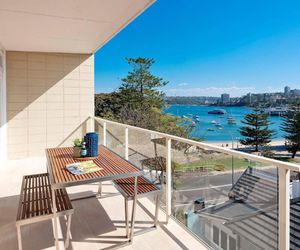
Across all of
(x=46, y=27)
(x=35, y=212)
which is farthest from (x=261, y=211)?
(x=46, y=27)

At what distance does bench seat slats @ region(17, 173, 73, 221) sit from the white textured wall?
354cm

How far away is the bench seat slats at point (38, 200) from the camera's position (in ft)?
6.31

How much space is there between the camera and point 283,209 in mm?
1506

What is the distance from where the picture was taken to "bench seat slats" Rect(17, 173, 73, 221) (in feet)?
6.31

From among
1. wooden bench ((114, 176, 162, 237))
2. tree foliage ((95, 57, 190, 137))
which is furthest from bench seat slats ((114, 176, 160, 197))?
tree foliage ((95, 57, 190, 137))

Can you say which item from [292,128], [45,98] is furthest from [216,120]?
[45,98]

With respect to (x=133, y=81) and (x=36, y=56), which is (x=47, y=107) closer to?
(x=36, y=56)

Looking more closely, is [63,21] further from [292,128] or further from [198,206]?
[292,128]

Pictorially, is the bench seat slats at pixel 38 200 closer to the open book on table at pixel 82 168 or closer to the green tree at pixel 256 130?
the open book on table at pixel 82 168

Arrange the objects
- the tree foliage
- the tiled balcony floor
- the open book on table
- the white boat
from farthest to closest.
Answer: the white boat < the tree foliage < the tiled balcony floor < the open book on table

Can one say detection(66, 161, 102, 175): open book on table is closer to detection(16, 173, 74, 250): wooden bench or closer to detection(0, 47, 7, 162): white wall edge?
detection(16, 173, 74, 250): wooden bench

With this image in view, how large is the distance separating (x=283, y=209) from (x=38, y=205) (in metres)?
1.89

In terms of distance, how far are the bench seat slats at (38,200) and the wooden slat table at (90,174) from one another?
14 centimetres

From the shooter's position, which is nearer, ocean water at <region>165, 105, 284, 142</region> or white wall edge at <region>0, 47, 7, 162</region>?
white wall edge at <region>0, 47, 7, 162</region>
